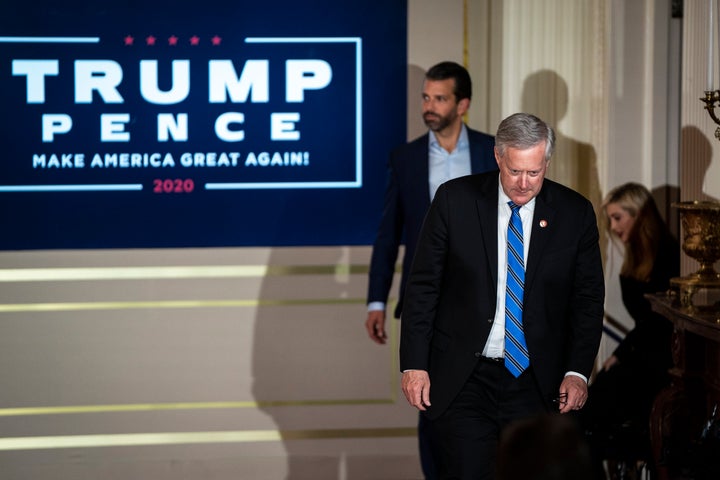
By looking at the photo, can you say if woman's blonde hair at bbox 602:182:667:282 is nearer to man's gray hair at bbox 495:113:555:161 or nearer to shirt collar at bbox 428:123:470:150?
shirt collar at bbox 428:123:470:150

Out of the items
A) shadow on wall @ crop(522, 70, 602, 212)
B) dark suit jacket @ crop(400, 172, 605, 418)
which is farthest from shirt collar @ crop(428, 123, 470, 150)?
dark suit jacket @ crop(400, 172, 605, 418)

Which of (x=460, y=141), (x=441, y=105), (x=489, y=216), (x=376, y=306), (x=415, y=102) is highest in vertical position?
(x=415, y=102)

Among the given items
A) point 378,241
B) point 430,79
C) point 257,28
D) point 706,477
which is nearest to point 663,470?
point 706,477

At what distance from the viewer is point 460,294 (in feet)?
10.6

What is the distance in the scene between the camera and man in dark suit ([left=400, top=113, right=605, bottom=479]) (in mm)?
3178

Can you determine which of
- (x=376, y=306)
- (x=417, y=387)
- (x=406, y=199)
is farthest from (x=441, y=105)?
(x=417, y=387)

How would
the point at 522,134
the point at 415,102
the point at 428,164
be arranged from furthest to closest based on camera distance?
the point at 415,102, the point at 428,164, the point at 522,134

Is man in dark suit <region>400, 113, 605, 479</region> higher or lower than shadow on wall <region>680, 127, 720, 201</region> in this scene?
lower

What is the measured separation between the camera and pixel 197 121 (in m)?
5.49

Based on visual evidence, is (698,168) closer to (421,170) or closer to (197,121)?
(421,170)

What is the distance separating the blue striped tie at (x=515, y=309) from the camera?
3174 mm

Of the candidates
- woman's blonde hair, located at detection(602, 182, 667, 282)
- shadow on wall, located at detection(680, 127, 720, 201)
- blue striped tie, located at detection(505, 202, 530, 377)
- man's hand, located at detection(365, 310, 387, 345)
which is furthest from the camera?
woman's blonde hair, located at detection(602, 182, 667, 282)

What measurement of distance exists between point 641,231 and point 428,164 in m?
1.01

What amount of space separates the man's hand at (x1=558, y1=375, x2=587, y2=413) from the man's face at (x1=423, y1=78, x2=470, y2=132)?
163 cm
